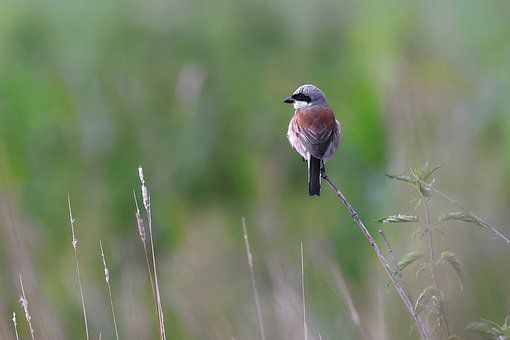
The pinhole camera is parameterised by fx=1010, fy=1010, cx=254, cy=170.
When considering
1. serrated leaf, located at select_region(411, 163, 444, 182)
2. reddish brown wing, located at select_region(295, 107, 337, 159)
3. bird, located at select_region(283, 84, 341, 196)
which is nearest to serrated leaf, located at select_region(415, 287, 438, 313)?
serrated leaf, located at select_region(411, 163, 444, 182)

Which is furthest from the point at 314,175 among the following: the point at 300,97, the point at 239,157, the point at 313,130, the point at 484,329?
the point at 239,157

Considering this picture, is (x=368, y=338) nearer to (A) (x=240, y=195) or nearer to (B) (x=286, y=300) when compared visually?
(B) (x=286, y=300)

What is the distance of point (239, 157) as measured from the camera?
556 centimetres

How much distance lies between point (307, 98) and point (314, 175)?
52 centimetres

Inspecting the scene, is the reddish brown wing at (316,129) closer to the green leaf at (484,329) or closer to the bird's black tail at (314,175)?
the bird's black tail at (314,175)

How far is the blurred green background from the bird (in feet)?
1.23

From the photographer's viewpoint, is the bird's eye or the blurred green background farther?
the bird's eye

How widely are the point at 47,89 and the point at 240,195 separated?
1.44m

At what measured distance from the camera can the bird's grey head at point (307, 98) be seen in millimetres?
4008

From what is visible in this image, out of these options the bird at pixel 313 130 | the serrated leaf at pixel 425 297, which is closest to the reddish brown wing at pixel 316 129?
the bird at pixel 313 130

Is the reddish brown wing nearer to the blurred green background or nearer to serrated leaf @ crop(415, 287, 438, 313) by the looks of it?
the blurred green background

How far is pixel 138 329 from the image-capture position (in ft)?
10.4

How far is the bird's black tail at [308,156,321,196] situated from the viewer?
346cm

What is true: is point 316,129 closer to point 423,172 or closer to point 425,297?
point 423,172
